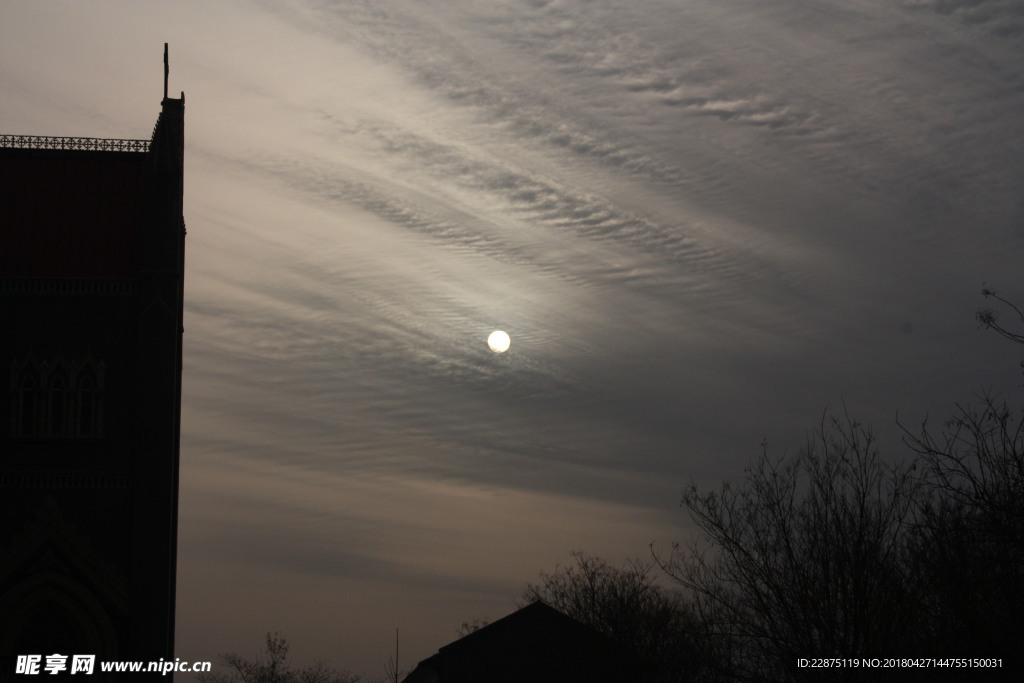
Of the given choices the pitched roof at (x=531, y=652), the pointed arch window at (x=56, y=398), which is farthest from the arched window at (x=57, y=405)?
the pitched roof at (x=531, y=652)

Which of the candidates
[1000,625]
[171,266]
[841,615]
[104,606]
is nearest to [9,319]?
[171,266]

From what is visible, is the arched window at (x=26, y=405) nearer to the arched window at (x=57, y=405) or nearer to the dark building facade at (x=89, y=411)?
the dark building facade at (x=89, y=411)

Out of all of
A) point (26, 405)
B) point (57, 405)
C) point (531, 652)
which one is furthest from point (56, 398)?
point (531, 652)

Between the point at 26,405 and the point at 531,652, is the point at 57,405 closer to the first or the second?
the point at 26,405

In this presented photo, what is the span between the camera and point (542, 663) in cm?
5294

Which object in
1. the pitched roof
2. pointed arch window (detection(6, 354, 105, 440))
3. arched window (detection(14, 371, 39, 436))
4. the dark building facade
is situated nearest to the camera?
the dark building facade

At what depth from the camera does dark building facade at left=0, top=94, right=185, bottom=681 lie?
31.9m

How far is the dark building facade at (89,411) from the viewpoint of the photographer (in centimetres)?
3191

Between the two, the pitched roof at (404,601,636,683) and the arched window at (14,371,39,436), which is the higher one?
the arched window at (14,371,39,436)

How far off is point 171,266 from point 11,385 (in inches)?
249

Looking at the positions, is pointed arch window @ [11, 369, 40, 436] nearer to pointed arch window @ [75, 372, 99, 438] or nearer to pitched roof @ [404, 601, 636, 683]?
pointed arch window @ [75, 372, 99, 438]

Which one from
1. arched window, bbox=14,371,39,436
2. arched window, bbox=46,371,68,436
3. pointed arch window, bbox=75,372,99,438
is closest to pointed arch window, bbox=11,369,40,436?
arched window, bbox=14,371,39,436

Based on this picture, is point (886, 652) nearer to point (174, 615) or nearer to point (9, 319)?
point (174, 615)

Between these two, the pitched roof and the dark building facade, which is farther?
the pitched roof
